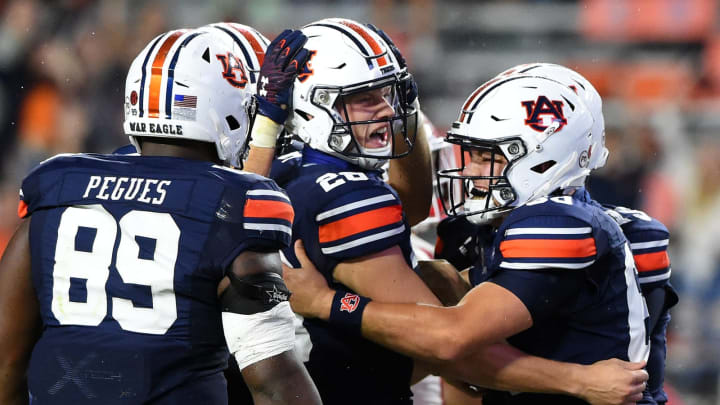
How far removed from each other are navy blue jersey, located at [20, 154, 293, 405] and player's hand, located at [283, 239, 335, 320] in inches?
24.3

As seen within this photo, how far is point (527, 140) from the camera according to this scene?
10.5 ft

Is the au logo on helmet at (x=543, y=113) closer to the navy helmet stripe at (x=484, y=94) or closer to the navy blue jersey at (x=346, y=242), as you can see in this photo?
the navy helmet stripe at (x=484, y=94)

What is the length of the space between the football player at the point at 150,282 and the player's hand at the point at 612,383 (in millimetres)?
929

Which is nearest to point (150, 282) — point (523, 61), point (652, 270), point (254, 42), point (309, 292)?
point (309, 292)

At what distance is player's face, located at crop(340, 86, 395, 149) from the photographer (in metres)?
3.41

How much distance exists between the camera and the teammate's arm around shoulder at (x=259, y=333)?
2.44m

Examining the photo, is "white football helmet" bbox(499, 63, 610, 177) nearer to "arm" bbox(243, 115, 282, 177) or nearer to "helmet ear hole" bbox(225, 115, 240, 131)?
"arm" bbox(243, 115, 282, 177)

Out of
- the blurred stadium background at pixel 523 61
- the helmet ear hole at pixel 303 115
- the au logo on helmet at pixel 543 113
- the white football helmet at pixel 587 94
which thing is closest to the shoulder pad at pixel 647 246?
the white football helmet at pixel 587 94

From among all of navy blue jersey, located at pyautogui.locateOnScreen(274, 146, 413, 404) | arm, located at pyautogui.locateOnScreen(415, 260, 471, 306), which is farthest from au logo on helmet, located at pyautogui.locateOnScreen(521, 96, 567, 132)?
arm, located at pyautogui.locateOnScreen(415, 260, 471, 306)

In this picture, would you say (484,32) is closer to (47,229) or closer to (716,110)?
(716,110)

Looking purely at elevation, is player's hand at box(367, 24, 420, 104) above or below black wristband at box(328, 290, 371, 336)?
above

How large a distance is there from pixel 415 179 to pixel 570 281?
3.39 ft

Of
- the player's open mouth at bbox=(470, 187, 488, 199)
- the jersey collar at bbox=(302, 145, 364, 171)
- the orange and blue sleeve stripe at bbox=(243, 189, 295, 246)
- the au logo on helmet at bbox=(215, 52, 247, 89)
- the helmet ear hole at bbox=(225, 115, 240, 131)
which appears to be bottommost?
the player's open mouth at bbox=(470, 187, 488, 199)

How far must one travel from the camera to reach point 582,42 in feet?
35.7
